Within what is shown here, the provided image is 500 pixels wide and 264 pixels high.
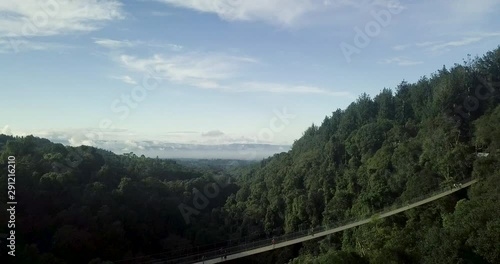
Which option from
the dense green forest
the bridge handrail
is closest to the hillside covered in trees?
the dense green forest

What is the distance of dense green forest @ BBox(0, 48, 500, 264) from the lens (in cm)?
1510

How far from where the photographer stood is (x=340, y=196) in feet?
97.8

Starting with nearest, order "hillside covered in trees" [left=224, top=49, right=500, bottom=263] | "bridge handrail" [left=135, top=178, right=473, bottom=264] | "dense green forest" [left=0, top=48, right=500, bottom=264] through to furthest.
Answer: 1. "hillside covered in trees" [left=224, top=49, right=500, bottom=263]
2. "dense green forest" [left=0, top=48, right=500, bottom=264]
3. "bridge handrail" [left=135, top=178, right=473, bottom=264]

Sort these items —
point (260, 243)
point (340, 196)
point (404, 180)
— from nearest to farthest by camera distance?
point (260, 243)
point (404, 180)
point (340, 196)

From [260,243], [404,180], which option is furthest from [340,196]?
[260,243]

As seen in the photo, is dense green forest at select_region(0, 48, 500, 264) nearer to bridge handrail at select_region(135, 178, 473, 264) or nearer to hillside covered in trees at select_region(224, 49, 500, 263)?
hillside covered in trees at select_region(224, 49, 500, 263)

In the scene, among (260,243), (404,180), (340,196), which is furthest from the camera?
(340,196)

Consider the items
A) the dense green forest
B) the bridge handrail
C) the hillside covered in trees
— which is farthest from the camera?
the bridge handrail

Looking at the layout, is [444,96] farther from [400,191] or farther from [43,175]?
[43,175]

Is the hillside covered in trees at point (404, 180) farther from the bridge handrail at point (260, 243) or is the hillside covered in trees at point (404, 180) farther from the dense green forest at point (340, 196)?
the bridge handrail at point (260, 243)

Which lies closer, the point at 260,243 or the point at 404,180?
Result: the point at 260,243

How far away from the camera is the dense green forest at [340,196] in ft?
Answer: 49.5

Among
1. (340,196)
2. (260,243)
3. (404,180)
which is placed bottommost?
(260,243)

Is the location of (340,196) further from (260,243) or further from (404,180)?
(260,243)
